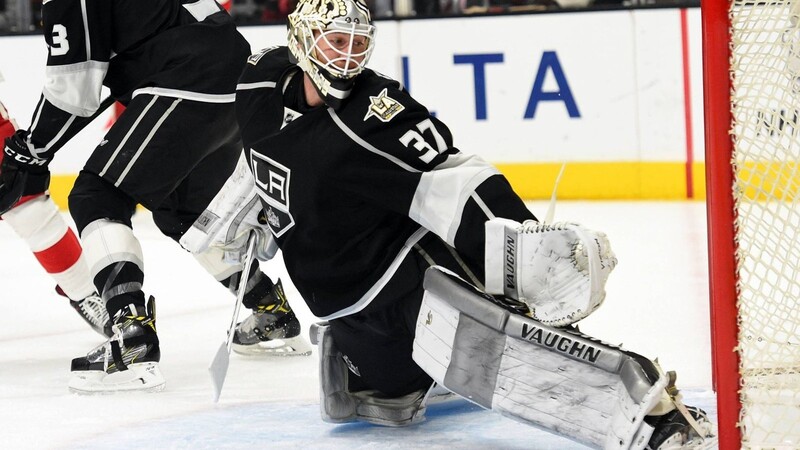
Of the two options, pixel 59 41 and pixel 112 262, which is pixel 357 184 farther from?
pixel 59 41

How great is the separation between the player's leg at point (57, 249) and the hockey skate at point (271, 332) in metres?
0.41

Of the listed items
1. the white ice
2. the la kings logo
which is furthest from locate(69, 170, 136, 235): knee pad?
the la kings logo

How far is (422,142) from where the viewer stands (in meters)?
2.11

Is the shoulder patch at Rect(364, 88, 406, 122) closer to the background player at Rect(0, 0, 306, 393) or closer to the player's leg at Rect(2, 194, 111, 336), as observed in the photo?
the background player at Rect(0, 0, 306, 393)

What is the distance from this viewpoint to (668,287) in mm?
3773

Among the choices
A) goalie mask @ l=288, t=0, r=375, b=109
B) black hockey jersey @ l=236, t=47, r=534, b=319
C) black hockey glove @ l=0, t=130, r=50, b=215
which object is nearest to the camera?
black hockey jersey @ l=236, t=47, r=534, b=319

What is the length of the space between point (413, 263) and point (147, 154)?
3.15 ft

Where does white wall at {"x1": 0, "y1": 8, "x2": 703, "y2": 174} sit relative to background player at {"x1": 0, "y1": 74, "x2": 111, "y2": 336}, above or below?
above

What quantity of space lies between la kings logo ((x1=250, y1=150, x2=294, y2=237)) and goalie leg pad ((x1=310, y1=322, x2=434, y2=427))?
23cm

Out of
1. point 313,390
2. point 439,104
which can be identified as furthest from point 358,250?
point 439,104

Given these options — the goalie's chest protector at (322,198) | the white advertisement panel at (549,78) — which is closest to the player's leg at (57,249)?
the goalie's chest protector at (322,198)

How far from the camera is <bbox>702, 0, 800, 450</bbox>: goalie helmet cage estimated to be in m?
1.88

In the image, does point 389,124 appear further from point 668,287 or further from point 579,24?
point 579,24

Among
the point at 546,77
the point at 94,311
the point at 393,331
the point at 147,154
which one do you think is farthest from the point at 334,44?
the point at 546,77
